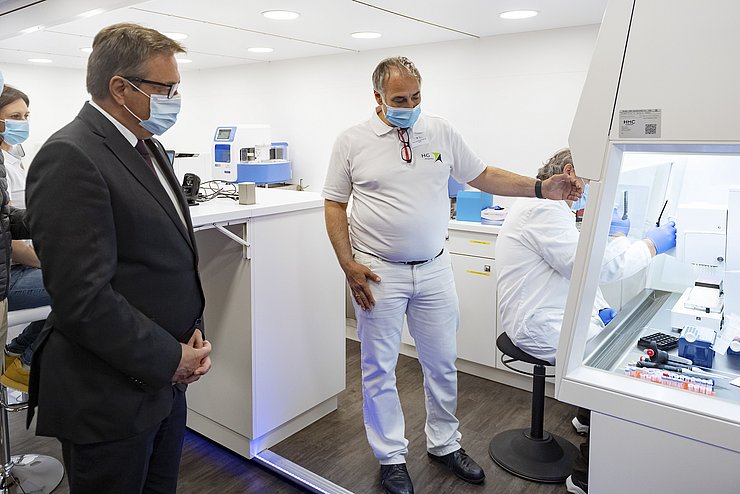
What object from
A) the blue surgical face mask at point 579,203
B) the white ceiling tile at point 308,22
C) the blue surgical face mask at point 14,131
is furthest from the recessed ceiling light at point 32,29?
the blue surgical face mask at point 579,203

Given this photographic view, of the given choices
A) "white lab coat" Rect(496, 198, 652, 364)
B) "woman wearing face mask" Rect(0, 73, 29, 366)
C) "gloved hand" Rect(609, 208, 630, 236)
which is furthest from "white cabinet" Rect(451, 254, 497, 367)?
"woman wearing face mask" Rect(0, 73, 29, 366)

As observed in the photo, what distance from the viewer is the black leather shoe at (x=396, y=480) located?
226cm

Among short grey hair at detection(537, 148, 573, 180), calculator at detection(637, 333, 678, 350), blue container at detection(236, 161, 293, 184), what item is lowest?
calculator at detection(637, 333, 678, 350)

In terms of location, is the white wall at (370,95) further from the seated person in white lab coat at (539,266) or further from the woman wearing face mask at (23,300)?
the woman wearing face mask at (23,300)

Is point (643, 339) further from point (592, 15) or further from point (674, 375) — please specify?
point (592, 15)

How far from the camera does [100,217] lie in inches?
47.3

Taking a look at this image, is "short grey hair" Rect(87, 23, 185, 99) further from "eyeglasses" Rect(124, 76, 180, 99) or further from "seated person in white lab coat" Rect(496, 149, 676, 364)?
"seated person in white lab coat" Rect(496, 149, 676, 364)

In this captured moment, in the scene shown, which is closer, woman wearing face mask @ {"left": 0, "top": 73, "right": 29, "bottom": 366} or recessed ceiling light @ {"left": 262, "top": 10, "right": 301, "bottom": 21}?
woman wearing face mask @ {"left": 0, "top": 73, "right": 29, "bottom": 366}

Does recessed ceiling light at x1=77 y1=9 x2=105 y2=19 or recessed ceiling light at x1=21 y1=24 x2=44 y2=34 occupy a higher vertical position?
recessed ceiling light at x1=21 y1=24 x2=44 y2=34

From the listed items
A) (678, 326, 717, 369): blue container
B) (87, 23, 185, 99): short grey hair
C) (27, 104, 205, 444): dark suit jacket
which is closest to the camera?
(27, 104, 205, 444): dark suit jacket

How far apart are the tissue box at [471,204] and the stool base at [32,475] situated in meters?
2.38

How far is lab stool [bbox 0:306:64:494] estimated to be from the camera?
2.15 metres

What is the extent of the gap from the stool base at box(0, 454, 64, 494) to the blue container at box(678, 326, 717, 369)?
2331 millimetres

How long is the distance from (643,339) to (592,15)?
2.15m
